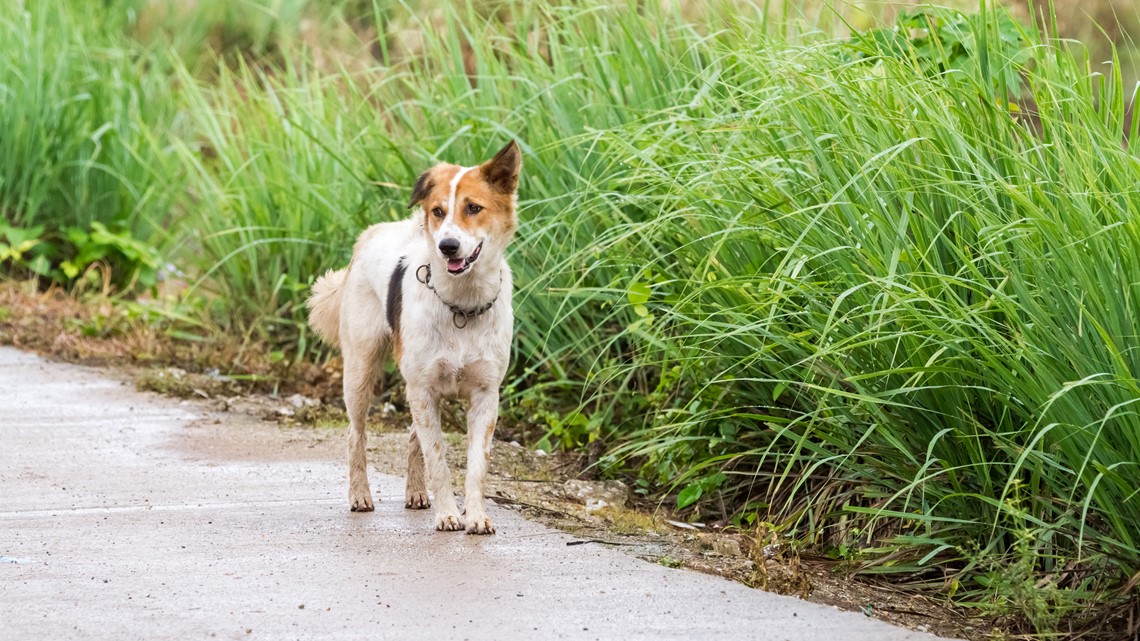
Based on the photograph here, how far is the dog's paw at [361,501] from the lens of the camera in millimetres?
5781

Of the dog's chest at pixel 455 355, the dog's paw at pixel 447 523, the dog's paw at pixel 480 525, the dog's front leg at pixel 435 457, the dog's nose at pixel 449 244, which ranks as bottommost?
the dog's paw at pixel 447 523

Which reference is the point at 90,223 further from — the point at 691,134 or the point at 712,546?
the point at 712,546

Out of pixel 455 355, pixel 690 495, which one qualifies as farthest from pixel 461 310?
pixel 690 495

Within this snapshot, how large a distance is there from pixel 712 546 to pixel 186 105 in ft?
29.2

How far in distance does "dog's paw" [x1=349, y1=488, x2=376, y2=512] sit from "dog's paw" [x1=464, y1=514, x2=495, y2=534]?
0.63 m

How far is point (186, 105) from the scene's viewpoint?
12594 mm

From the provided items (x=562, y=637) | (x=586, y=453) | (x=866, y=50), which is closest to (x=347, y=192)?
(x=586, y=453)

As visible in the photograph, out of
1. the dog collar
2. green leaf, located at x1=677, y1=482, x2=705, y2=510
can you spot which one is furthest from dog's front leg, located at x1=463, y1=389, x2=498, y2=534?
green leaf, located at x1=677, y1=482, x2=705, y2=510

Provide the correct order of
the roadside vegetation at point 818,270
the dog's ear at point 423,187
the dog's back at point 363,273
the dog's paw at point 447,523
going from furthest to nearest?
the dog's back at point 363,273 → the dog's ear at point 423,187 → the dog's paw at point 447,523 → the roadside vegetation at point 818,270

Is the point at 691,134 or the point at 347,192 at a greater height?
the point at 691,134

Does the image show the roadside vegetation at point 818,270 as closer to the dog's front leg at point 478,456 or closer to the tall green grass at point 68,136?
the dog's front leg at point 478,456

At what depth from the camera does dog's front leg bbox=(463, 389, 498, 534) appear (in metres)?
5.32

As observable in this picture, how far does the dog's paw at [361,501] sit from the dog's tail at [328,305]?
1.01 meters

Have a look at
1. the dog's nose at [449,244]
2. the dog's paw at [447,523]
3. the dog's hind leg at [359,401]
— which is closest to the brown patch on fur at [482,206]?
the dog's nose at [449,244]
